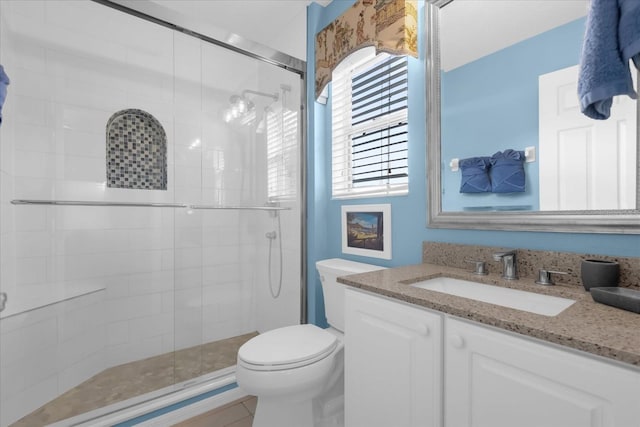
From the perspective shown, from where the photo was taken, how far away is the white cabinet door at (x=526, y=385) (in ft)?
1.88

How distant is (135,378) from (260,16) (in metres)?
2.66

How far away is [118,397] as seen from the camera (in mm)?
1610

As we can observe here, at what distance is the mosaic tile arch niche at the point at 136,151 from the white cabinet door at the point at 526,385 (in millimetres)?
2050

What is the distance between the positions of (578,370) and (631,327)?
18 centimetres

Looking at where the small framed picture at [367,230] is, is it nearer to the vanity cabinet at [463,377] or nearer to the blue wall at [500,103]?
the blue wall at [500,103]

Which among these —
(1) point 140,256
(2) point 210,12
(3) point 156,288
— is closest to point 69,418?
(3) point 156,288

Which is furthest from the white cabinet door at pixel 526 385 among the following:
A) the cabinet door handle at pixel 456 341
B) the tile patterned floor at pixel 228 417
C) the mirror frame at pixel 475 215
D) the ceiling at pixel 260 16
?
the ceiling at pixel 260 16

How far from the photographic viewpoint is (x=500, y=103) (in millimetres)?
1239

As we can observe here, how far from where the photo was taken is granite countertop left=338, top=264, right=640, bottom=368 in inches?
23.1

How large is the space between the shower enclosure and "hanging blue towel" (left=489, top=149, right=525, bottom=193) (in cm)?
129

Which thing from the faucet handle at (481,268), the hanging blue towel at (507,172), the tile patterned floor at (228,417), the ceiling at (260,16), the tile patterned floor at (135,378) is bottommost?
the tile patterned floor at (228,417)

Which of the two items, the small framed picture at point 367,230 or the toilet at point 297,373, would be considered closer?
the toilet at point 297,373

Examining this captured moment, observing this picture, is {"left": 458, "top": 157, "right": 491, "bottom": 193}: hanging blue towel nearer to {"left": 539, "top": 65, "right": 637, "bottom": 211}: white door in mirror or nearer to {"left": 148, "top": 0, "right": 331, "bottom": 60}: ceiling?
{"left": 539, "top": 65, "right": 637, "bottom": 211}: white door in mirror

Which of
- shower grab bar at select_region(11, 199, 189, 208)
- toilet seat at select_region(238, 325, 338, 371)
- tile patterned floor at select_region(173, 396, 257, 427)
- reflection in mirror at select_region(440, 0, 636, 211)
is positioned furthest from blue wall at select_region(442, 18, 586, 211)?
shower grab bar at select_region(11, 199, 189, 208)
